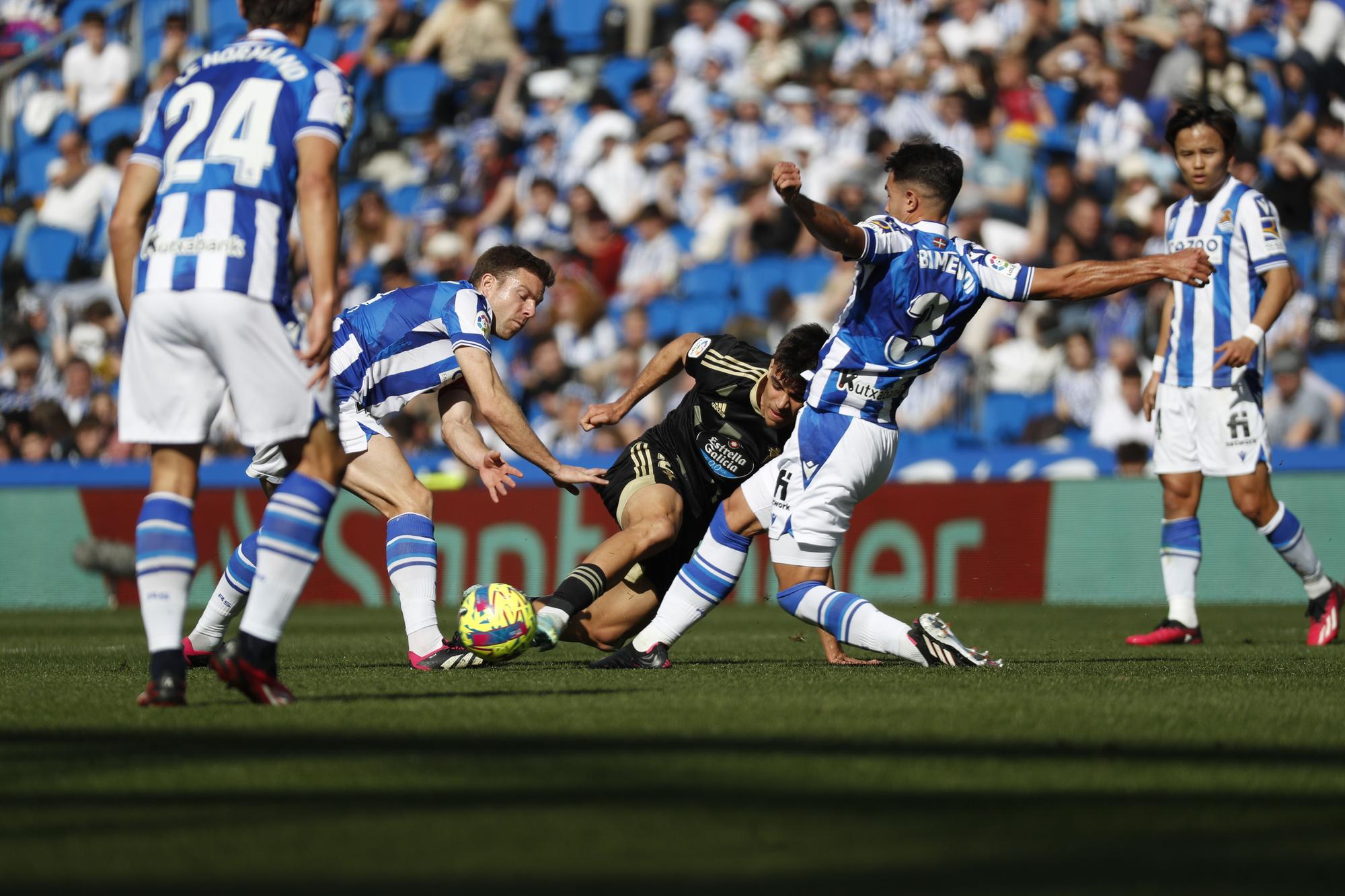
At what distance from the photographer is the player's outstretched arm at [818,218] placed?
5.43m

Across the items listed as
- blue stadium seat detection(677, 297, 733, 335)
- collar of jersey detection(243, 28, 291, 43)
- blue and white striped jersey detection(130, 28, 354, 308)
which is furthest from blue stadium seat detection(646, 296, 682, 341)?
blue and white striped jersey detection(130, 28, 354, 308)

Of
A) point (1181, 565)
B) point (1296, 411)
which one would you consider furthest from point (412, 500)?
point (1296, 411)

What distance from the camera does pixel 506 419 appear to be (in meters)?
6.66

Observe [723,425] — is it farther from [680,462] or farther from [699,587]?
[699,587]

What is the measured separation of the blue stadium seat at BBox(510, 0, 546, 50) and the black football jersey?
13.9m

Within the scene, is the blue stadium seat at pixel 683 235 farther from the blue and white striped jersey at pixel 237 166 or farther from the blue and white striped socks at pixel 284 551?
the blue and white striped socks at pixel 284 551

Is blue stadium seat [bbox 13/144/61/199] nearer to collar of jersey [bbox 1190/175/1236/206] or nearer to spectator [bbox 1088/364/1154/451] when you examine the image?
spectator [bbox 1088/364/1154/451]

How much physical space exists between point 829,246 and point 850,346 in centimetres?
88

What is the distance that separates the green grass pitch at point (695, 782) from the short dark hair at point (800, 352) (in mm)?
1388

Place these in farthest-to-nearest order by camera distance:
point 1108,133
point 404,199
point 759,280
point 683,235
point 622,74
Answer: point 622,74
point 404,199
point 683,235
point 759,280
point 1108,133

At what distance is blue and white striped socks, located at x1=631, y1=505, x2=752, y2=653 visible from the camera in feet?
23.8

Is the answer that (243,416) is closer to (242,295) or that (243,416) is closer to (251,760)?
(242,295)

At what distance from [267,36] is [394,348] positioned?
243 cm

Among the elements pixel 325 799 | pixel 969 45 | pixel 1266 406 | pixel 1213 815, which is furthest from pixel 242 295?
pixel 969 45
